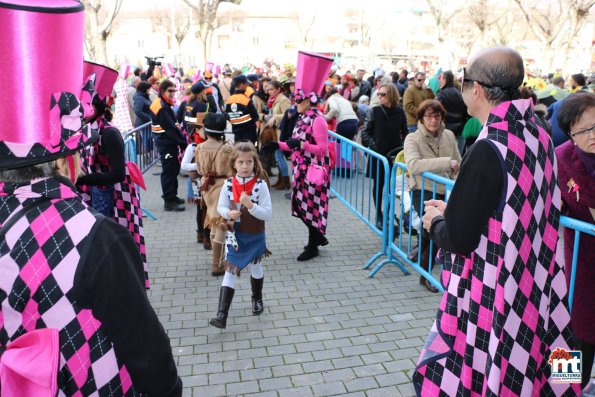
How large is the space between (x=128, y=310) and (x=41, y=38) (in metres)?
0.83

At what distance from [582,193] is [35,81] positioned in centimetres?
277

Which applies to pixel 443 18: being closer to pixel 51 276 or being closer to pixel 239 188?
pixel 239 188

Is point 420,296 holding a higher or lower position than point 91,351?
lower

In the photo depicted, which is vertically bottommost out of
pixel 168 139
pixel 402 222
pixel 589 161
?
pixel 402 222

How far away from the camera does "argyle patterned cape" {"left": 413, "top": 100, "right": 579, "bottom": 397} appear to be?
7.08ft

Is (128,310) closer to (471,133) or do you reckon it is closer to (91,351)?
(91,351)

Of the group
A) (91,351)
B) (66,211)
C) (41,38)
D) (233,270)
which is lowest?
(233,270)

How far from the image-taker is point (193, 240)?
7.07 metres

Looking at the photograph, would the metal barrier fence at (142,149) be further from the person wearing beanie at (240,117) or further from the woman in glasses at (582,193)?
the woman in glasses at (582,193)

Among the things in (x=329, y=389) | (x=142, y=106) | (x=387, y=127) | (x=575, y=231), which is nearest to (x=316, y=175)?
(x=387, y=127)

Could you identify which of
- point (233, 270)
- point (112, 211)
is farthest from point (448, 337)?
point (112, 211)

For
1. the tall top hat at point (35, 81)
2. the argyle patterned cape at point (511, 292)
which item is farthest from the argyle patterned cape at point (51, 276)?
the argyle patterned cape at point (511, 292)

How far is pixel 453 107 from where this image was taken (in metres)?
9.08

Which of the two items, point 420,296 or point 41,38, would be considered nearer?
point 41,38
